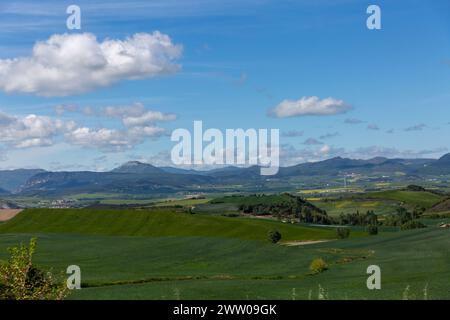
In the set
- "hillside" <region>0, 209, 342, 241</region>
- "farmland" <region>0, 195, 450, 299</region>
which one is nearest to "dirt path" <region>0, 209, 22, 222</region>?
"hillside" <region>0, 209, 342, 241</region>

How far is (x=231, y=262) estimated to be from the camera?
77250 mm

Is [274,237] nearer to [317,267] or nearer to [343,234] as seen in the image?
[343,234]

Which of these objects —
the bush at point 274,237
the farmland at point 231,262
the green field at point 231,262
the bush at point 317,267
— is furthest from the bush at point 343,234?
the bush at point 317,267

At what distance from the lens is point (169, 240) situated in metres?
110

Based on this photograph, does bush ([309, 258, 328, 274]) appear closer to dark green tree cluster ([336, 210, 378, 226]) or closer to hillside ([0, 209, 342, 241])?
hillside ([0, 209, 342, 241])

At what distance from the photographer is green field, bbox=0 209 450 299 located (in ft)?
142

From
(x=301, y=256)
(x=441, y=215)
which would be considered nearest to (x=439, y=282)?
(x=301, y=256)

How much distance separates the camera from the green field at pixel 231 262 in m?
43.3

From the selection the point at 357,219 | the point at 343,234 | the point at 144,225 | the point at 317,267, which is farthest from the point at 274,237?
the point at 357,219

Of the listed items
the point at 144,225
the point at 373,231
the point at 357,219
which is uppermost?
the point at 357,219

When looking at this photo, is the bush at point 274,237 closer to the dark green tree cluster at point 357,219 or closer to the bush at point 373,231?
the bush at point 373,231
